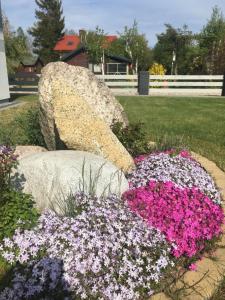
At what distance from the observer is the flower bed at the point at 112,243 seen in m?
2.79

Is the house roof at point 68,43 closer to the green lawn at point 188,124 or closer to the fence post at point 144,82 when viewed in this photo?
the fence post at point 144,82

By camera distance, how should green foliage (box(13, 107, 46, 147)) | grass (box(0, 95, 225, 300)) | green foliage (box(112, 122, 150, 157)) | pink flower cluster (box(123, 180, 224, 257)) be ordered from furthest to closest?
grass (box(0, 95, 225, 300)), green foliage (box(13, 107, 46, 147)), green foliage (box(112, 122, 150, 157)), pink flower cluster (box(123, 180, 224, 257))

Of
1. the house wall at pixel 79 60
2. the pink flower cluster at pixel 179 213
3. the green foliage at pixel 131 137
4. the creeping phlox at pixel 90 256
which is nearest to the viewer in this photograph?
the creeping phlox at pixel 90 256

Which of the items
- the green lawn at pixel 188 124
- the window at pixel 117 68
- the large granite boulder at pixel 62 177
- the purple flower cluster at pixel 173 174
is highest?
the window at pixel 117 68

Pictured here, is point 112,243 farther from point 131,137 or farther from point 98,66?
point 98,66

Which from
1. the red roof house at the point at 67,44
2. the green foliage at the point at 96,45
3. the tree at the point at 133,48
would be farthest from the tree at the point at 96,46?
the red roof house at the point at 67,44

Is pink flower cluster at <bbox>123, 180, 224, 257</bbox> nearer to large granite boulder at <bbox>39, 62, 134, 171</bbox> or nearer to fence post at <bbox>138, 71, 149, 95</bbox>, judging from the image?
large granite boulder at <bbox>39, 62, 134, 171</bbox>

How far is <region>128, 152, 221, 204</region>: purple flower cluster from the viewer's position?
14.2ft

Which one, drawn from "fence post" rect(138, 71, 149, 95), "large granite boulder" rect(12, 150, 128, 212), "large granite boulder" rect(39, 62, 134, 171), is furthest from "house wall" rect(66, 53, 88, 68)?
"large granite boulder" rect(12, 150, 128, 212)

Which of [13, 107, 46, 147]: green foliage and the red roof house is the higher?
the red roof house

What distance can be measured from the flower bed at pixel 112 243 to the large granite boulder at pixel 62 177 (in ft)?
0.59

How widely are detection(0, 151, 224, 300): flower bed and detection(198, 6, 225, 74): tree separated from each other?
3063 centimetres

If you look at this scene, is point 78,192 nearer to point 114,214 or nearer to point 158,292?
point 114,214

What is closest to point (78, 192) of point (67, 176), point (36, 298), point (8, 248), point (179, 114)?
point (67, 176)
